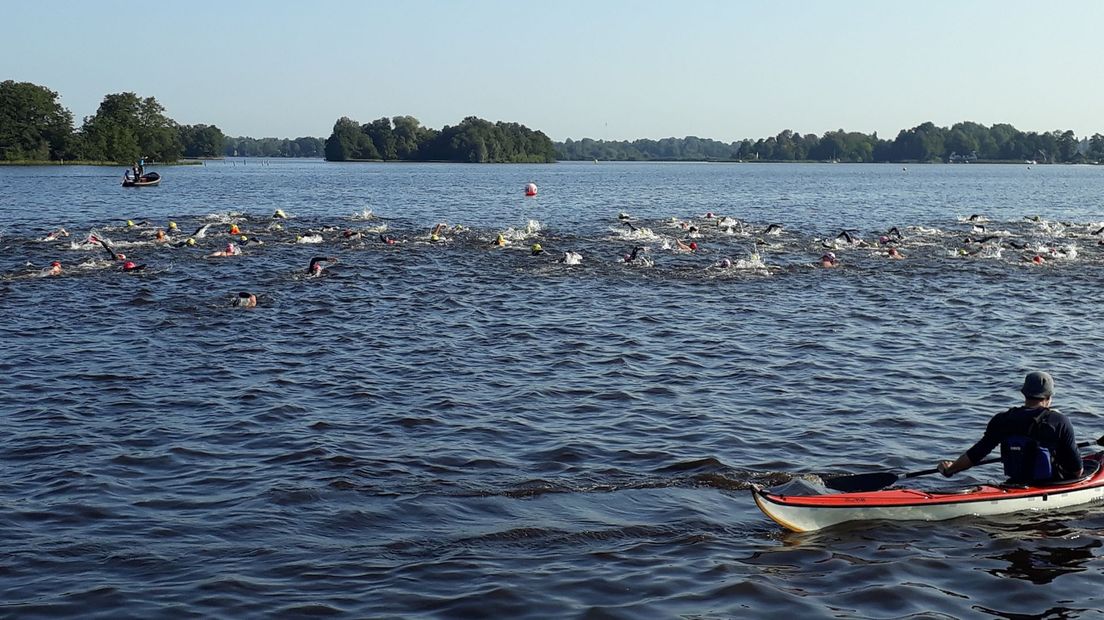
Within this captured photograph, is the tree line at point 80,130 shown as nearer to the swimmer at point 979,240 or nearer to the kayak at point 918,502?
the swimmer at point 979,240

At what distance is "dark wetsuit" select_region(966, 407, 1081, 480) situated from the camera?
10.4 metres

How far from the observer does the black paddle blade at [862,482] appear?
35.4ft

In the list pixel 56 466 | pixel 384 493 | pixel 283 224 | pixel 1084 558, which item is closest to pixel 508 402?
pixel 384 493

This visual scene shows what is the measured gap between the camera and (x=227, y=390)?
52.8ft

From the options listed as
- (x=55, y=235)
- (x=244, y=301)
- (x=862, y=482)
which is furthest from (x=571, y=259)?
(x=862, y=482)

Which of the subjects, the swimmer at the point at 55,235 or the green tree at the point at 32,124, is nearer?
the swimmer at the point at 55,235

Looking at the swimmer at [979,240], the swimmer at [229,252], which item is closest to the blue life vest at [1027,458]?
the swimmer at [229,252]

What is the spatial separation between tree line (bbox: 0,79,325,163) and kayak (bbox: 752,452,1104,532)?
460ft

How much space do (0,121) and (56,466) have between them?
13488 centimetres

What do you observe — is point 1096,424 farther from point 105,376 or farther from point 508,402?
point 105,376

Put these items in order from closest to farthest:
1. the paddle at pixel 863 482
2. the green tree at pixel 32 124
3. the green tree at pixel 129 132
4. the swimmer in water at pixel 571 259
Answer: the paddle at pixel 863 482
the swimmer in water at pixel 571 259
the green tree at pixel 32 124
the green tree at pixel 129 132

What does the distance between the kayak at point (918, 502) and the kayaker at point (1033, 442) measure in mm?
175

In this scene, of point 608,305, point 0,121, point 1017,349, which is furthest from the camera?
point 0,121

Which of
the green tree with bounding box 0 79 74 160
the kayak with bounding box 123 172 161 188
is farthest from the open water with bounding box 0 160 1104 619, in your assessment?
the green tree with bounding box 0 79 74 160
